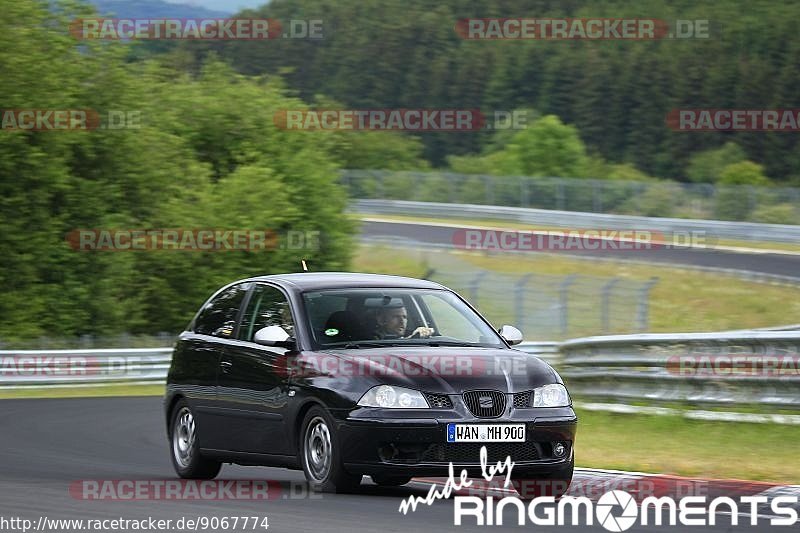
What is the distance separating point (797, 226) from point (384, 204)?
21.3 meters

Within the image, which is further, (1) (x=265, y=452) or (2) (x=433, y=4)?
(2) (x=433, y=4)

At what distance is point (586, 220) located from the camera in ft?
161

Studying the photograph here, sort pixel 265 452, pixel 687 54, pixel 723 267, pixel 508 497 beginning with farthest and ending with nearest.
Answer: pixel 687 54 < pixel 723 267 < pixel 265 452 < pixel 508 497

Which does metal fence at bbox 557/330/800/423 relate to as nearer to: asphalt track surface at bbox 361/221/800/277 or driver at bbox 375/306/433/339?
driver at bbox 375/306/433/339

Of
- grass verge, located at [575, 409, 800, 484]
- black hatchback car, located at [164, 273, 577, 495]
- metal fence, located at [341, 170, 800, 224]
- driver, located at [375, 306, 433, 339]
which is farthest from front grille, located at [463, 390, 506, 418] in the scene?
metal fence, located at [341, 170, 800, 224]

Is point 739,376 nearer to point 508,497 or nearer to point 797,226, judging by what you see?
point 508,497

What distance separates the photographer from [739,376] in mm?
15742

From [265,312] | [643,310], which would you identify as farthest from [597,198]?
[265,312]

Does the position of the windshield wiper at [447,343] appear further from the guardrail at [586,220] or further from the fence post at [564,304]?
the guardrail at [586,220]

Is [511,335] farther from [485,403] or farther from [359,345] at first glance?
[485,403]

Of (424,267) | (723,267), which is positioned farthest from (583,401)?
(424,267)

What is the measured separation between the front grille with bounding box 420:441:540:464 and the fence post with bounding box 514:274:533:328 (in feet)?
65.8

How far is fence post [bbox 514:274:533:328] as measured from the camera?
1171 inches

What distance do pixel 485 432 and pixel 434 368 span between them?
54cm
